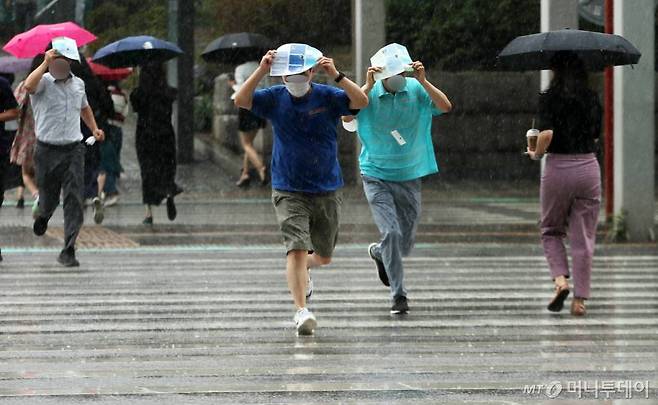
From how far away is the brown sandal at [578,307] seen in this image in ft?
35.5

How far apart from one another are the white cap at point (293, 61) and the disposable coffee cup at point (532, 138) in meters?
1.67

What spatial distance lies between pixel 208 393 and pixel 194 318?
2907 mm

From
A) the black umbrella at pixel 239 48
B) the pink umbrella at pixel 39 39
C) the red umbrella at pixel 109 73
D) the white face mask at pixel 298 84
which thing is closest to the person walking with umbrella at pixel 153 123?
the red umbrella at pixel 109 73

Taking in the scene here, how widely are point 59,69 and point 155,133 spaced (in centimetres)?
453

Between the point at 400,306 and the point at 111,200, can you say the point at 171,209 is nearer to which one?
the point at 111,200

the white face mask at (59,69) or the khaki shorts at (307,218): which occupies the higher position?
the white face mask at (59,69)

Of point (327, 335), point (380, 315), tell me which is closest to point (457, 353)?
point (327, 335)

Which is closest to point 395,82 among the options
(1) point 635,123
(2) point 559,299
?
(2) point 559,299

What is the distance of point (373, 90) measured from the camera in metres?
11.0

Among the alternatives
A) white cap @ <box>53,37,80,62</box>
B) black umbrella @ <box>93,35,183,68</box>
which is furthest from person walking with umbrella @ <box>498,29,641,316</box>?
black umbrella @ <box>93,35,183,68</box>

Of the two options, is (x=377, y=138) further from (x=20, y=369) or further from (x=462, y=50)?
(x=462, y=50)

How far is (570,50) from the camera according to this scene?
35.4 ft

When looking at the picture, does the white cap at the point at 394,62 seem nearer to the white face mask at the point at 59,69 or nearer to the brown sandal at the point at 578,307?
the brown sandal at the point at 578,307

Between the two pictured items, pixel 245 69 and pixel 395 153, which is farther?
pixel 245 69
